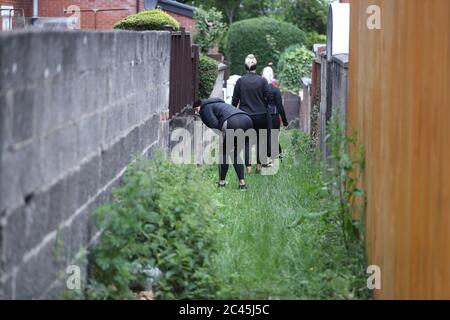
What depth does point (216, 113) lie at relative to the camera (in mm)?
12867

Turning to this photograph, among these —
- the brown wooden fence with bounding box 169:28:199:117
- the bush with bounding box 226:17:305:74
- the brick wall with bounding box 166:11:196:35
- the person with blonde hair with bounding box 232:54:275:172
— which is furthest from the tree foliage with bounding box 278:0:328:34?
the person with blonde hair with bounding box 232:54:275:172

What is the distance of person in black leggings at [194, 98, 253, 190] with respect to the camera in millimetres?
12695

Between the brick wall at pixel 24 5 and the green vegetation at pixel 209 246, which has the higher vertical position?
the brick wall at pixel 24 5

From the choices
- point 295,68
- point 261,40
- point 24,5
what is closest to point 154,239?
point 24,5

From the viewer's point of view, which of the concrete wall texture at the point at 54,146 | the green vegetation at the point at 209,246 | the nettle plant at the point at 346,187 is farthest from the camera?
the nettle plant at the point at 346,187

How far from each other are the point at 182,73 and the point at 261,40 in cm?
2468

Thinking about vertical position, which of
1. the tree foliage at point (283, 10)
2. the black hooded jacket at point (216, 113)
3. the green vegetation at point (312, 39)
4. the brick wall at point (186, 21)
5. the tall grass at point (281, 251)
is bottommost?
the tall grass at point (281, 251)

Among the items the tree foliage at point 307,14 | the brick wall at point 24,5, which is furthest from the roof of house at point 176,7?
the tree foliage at point 307,14

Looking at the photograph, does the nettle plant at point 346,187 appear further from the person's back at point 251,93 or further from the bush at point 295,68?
the bush at point 295,68

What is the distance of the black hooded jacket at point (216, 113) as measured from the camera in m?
12.8

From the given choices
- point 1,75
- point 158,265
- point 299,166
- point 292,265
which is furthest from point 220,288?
point 299,166

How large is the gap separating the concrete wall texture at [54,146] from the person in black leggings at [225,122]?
188 inches

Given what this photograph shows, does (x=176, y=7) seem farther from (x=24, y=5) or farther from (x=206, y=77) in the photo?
(x=206, y=77)
